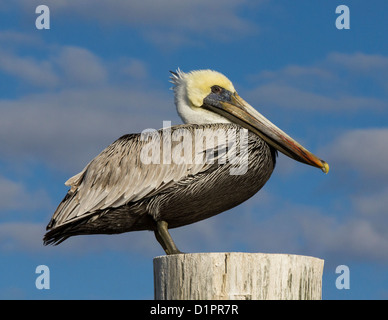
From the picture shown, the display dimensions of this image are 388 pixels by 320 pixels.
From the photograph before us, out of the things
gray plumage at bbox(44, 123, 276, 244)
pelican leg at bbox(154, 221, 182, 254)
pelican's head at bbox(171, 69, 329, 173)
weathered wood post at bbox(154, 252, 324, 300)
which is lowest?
weathered wood post at bbox(154, 252, 324, 300)

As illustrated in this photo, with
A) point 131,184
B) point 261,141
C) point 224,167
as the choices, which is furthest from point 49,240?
point 261,141

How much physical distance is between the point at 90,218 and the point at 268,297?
2491mm

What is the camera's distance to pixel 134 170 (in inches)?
271

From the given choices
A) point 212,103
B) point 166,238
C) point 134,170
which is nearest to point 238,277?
point 166,238

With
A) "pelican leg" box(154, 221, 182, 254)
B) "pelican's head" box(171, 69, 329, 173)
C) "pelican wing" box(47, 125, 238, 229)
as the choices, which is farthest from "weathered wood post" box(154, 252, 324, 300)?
"pelican's head" box(171, 69, 329, 173)

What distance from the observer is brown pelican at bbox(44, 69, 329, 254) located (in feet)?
21.5

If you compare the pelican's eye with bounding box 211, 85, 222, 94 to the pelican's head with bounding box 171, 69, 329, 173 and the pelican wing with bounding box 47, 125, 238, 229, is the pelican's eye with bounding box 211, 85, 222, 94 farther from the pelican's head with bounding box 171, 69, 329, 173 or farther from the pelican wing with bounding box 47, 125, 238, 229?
the pelican wing with bounding box 47, 125, 238, 229

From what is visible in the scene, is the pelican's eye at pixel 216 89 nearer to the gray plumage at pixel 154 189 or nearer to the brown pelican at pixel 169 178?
the brown pelican at pixel 169 178

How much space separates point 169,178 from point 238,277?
196cm

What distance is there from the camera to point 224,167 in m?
6.55

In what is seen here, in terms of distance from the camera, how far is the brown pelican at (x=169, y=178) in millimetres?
6547
